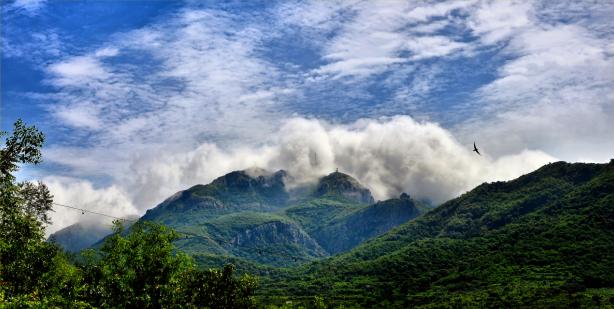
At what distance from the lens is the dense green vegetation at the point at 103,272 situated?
185 ft

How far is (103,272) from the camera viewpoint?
2306 inches

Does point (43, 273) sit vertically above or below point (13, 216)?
below

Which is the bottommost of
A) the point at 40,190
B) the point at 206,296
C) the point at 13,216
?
the point at 206,296

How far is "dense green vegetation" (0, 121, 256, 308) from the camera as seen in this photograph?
56.5 metres

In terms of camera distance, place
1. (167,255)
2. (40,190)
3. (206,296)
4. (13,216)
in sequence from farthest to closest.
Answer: (40,190) < (206,296) < (13,216) < (167,255)

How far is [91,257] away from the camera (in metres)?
69.5

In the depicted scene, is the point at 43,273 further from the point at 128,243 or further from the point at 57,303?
the point at 57,303

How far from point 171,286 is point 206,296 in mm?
30271

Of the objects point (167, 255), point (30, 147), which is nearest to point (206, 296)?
point (167, 255)

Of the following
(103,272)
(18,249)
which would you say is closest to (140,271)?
(103,272)

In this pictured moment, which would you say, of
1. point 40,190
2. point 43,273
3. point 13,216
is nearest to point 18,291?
point 43,273

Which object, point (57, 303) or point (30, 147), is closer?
point (57, 303)

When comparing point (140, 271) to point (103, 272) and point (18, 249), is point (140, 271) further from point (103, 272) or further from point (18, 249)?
point (18, 249)

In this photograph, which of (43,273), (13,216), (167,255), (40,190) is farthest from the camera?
(40,190)
